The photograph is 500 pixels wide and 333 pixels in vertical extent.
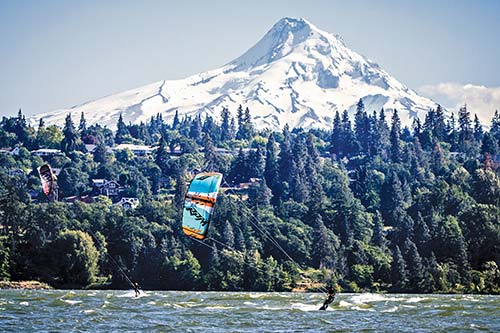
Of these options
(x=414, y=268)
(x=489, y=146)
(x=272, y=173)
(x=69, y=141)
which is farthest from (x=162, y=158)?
(x=414, y=268)

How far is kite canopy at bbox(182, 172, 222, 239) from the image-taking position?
153 feet

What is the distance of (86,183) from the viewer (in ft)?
546

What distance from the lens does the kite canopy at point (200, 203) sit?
46719 mm

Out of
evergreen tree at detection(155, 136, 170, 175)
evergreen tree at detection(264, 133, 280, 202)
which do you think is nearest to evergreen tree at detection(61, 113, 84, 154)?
evergreen tree at detection(155, 136, 170, 175)

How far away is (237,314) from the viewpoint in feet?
197

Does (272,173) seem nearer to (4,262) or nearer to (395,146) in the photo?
(395,146)

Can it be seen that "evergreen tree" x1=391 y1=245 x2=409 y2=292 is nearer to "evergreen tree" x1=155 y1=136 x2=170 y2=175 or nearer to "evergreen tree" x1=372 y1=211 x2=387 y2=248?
"evergreen tree" x1=372 y1=211 x2=387 y2=248

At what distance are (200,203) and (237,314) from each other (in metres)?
14.3

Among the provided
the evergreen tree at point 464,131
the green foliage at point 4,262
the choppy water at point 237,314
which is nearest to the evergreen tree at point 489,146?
the evergreen tree at point 464,131

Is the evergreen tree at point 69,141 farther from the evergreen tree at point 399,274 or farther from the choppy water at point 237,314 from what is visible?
the choppy water at point 237,314

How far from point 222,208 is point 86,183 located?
54.0 meters

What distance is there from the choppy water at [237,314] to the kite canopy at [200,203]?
599cm

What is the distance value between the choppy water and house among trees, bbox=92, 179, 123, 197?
8729cm

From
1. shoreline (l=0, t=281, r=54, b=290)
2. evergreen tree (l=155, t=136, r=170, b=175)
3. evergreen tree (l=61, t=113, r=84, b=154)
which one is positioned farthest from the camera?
evergreen tree (l=61, t=113, r=84, b=154)
